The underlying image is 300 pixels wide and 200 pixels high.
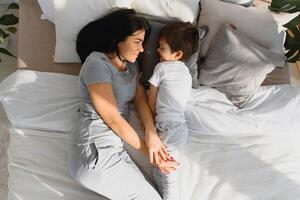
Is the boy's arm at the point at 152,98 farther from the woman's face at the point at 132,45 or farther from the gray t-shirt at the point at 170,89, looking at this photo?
the woman's face at the point at 132,45

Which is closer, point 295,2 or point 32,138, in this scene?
point 32,138

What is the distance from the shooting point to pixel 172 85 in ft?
5.56

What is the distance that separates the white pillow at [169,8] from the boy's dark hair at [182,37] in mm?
94

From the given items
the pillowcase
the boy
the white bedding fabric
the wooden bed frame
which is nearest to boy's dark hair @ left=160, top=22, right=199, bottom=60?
the boy

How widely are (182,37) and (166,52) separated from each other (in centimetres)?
9

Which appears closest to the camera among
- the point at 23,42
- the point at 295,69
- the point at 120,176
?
the point at 120,176

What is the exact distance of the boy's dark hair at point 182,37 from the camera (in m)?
1.70

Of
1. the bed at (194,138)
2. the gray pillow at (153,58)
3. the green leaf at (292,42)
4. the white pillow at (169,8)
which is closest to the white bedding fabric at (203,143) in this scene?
the bed at (194,138)

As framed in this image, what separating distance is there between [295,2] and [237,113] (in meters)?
0.57

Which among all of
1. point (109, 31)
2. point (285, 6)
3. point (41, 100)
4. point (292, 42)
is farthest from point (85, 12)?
point (292, 42)

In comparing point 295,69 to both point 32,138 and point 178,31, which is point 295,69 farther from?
point 32,138

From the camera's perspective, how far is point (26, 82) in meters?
1.78

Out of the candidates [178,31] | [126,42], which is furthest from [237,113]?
[126,42]

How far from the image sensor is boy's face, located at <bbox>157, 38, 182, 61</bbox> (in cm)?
172
